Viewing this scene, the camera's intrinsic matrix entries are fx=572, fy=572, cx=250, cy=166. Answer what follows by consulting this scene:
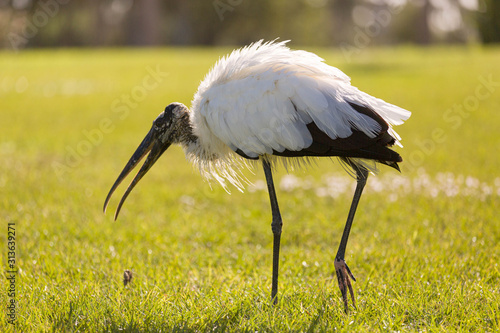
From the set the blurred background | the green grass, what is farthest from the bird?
the blurred background

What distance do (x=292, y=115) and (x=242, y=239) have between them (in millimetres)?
2137

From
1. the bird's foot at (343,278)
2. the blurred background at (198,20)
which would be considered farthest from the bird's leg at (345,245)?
the blurred background at (198,20)

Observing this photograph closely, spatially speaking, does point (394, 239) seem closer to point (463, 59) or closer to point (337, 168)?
point (337, 168)

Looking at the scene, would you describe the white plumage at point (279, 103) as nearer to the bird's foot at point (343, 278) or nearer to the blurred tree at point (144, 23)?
the bird's foot at point (343, 278)

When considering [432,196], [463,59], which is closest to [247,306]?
[432,196]

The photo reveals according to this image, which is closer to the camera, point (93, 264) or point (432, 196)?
point (93, 264)

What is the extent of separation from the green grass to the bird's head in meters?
0.81

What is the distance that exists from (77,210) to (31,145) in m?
3.96

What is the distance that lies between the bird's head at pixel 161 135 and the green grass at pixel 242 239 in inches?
31.8

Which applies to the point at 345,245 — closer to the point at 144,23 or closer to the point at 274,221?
the point at 274,221

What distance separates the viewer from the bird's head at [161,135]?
407 cm

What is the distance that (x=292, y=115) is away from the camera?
3449mm

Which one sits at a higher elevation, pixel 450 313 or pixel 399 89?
pixel 450 313

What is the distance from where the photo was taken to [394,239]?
5.11 metres
